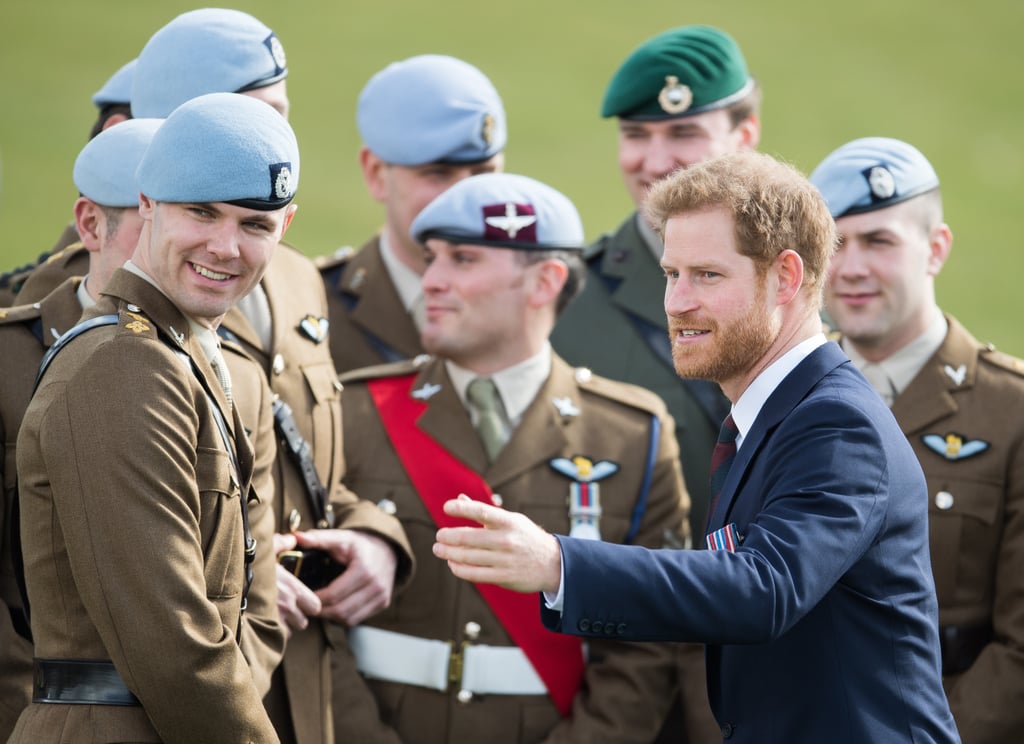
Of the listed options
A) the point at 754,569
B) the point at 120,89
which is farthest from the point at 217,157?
the point at 120,89

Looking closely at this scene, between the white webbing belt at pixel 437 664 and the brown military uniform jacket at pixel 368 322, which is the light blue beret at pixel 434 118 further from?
the white webbing belt at pixel 437 664

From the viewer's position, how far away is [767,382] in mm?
3391

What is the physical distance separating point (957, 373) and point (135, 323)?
8.93ft

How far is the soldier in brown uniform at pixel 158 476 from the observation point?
120 inches

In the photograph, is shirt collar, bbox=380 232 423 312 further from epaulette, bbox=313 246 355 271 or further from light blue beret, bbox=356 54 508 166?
light blue beret, bbox=356 54 508 166

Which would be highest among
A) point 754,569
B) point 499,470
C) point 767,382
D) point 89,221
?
point 89,221

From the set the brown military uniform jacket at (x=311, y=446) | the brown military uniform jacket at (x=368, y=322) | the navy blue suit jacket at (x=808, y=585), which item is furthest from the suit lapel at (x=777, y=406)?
the brown military uniform jacket at (x=368, y=322)

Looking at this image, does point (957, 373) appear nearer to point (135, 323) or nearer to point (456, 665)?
point (456, 665)

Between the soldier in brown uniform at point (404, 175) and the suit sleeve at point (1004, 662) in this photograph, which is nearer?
the suit sleeve at point (1004, 662)

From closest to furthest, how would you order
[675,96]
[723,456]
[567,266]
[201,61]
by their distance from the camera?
[723,456] → [201,61] → [567,266] → [675,96]

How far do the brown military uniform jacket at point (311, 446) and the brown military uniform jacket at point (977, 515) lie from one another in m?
1.58

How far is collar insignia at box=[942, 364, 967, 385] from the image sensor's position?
4891 millimetres

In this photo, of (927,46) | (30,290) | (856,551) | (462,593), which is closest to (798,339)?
(856,551)

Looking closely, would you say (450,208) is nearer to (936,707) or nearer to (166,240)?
(166,240)
